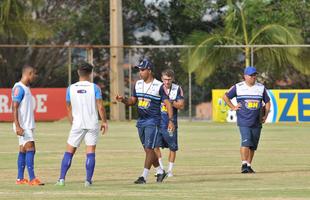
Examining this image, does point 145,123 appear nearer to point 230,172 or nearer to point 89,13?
point 230,172

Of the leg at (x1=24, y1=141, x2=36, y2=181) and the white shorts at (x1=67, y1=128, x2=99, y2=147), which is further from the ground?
the white shorts at (x1=67, y1=128, x2=99, y2=147)

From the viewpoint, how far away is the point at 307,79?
4741cm

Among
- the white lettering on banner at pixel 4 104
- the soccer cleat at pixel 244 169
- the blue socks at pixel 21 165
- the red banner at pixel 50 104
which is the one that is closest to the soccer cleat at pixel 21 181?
the blue socks at pixel 21 165

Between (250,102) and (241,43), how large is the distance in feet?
85.8

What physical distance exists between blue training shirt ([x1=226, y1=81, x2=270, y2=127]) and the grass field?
0.92 m

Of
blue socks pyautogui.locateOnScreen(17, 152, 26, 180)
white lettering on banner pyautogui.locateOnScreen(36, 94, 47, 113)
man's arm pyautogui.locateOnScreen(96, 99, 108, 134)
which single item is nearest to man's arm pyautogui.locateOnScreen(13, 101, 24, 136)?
blue socks pyautogui.locateOnScreen(17, 152, 26, 180)

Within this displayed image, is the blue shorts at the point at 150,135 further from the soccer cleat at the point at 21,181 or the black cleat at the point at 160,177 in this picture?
the soccer cleat at the point at 21,181

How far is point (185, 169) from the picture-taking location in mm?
20125

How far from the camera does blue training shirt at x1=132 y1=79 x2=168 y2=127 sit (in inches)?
671

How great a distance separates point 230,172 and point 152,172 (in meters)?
1.46

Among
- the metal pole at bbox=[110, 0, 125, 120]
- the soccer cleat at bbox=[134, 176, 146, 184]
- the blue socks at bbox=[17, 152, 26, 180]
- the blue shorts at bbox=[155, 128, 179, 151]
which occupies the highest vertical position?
the metal pole at bbox=[110, 0, 125, 120]

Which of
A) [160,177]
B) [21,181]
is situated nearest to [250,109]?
[160,177]

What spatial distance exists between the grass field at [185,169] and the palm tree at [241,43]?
10039 millimetres

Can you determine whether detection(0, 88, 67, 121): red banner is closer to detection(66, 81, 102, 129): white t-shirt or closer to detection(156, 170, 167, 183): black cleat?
detection(156, 170, 167, 183): black cleat
